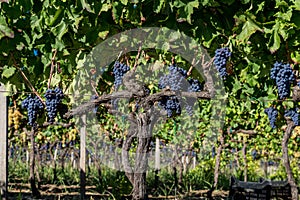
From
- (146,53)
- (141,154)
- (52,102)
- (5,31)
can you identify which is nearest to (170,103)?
(141,154)

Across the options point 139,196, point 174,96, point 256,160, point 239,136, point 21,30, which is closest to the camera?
point 21,30

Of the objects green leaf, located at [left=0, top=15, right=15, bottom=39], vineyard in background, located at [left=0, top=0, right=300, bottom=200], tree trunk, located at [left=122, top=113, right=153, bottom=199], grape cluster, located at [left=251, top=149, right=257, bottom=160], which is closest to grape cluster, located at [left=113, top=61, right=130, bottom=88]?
vineyard in background, located at [left=0, top=0, right=300, bottom=200]

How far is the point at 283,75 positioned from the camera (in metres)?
3.33

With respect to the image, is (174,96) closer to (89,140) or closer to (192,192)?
(192,192)

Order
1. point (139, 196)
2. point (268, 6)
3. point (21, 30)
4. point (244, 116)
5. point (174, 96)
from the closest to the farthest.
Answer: point (268, 6), point (21, 30), point (174, 96), point (139, 196), point (244, 116)

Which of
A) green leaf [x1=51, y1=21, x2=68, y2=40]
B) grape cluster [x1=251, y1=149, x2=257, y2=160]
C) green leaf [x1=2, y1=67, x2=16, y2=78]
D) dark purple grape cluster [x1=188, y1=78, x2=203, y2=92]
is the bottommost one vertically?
grape cluster [x1=251, y1=149, x2=257, y2=160]

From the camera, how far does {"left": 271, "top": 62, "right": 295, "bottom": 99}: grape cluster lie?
10.9 ft

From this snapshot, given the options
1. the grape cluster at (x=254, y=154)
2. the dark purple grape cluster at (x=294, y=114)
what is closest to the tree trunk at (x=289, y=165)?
the dark purple grape cluster at (x=294, y=114)

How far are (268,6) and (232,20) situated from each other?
241 millimetres

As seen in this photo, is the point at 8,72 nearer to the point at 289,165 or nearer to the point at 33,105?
the point at 33,105

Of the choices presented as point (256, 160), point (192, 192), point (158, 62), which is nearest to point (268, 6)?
point (158, 62)

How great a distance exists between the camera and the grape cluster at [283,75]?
3.33 m

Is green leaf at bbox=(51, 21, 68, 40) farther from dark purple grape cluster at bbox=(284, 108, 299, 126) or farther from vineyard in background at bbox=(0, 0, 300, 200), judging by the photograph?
dark purple grape cluster at bbox=(284, 108, 299, 126)

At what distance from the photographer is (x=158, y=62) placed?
4277mm
